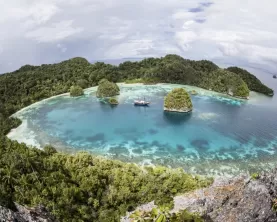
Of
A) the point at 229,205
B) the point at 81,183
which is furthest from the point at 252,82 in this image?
the point at 81,183

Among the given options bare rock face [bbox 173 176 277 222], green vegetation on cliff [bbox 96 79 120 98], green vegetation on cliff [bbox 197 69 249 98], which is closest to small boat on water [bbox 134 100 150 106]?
green vegetation on cliff [bbox 96 79 120 98]

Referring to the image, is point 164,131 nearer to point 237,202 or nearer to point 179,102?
point 179,102

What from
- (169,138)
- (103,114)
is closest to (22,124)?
(103,114)

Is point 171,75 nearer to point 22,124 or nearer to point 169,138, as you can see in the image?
point 169,138

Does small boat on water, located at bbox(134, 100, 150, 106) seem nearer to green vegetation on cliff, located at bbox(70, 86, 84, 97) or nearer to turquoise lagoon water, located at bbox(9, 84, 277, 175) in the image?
turquoise lagoon water, located at bbox(9, 84, 277, 175)

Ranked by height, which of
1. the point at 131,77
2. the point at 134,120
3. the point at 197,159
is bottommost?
the point at 197,159

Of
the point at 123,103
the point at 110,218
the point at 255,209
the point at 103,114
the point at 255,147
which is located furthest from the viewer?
the point at 123,103

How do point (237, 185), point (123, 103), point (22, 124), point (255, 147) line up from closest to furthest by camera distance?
point (237, 185), point (255, 147), point (22, 124), point (123, 103)
